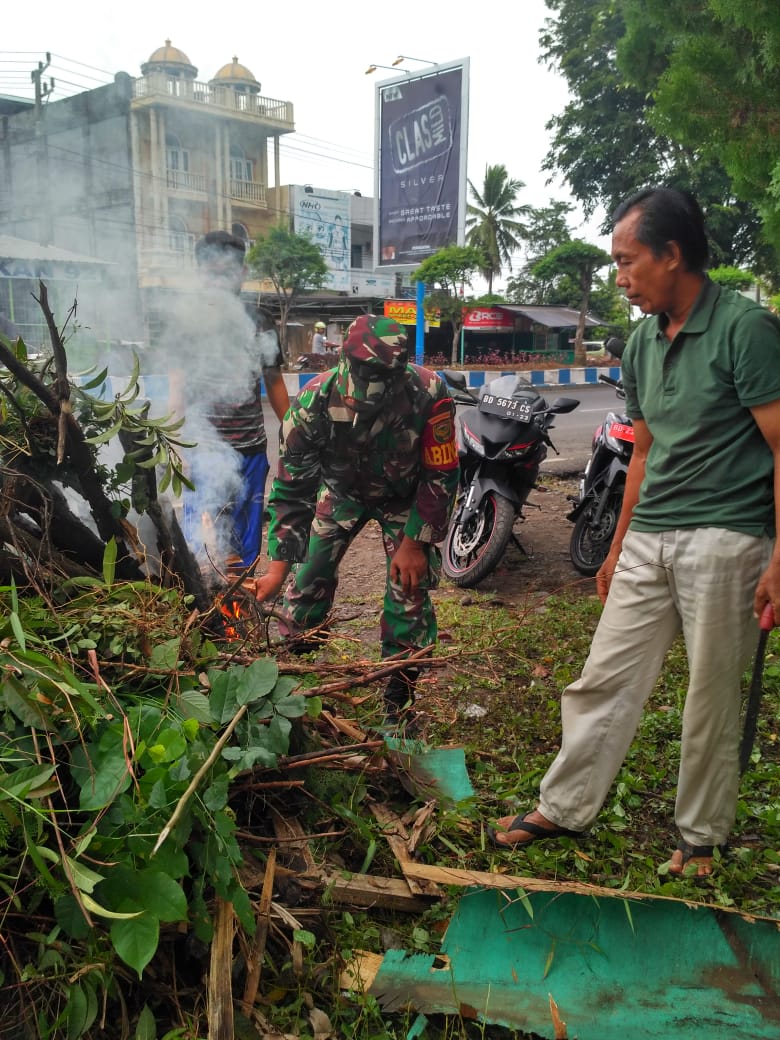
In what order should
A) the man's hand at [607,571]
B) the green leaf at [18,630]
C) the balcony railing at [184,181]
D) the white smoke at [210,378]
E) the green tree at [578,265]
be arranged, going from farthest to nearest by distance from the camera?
the green tree at [578,265]
the balcony railing at [184,181]
the white smoke at [210,378]
the man's hand at [607,571]
the green leaf at [18,630]

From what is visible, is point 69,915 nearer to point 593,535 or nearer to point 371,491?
point 371,491

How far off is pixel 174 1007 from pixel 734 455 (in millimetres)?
1874

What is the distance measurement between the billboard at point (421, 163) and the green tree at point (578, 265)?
9.76 metres

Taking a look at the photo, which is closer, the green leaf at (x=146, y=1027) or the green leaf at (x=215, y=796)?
the green leaf at (x=146, y=1027)

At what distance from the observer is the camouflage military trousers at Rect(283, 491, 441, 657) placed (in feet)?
11.2

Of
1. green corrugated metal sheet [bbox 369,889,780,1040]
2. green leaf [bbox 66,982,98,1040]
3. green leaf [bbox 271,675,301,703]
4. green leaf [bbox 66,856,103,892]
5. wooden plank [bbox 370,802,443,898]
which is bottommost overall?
green corrugated metal sheet [bbox 369,889,780,1040]

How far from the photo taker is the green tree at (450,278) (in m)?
28.0

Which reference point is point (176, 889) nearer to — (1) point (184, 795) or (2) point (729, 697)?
(1) point (184, 795)

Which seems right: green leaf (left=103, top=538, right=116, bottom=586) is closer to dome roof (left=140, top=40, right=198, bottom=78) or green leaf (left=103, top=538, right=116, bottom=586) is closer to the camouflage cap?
the camouflage cap

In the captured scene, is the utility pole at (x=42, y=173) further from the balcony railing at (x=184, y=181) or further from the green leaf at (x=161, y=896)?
the green leaf at (x=161, y=896)

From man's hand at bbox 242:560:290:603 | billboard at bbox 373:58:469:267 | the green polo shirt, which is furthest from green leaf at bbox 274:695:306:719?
billboard at bbox 373:58:469:267

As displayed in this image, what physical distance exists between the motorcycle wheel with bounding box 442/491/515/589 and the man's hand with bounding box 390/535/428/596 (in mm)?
1762

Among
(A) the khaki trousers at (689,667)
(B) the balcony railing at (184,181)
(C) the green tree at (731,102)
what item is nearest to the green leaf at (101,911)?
(A) the khaki trousers at (689,667)

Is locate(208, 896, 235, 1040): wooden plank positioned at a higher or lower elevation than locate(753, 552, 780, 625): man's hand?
lower
